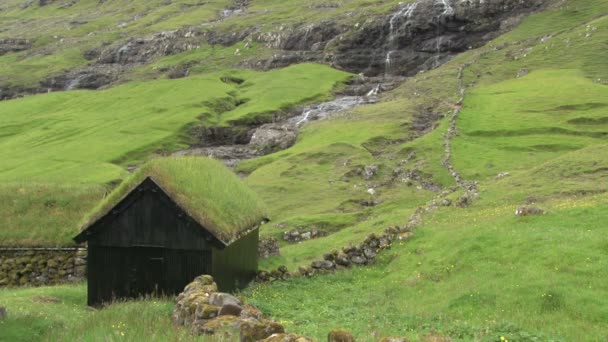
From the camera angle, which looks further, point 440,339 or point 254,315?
point 254,315

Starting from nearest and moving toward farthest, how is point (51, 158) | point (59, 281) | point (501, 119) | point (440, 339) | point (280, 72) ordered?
point (440, 339) → point (59, 281) → point (501, 119) → point (51, 158) → point (280, 72)

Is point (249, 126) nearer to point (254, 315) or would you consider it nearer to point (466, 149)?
point (466, 149)

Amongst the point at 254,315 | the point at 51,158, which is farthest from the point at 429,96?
the point at 254,315

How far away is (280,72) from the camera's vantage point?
143m

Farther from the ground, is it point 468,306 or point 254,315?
point 254,315

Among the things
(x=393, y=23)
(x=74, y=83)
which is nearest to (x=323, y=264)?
(x=393, y=23)

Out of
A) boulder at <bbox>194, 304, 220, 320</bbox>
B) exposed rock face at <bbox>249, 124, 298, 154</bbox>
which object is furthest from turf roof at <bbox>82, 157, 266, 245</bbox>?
exposed rock face at <bbox>249, 124, 298, 154</bbox>

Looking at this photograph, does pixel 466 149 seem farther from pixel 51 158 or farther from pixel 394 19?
pixel 394 19

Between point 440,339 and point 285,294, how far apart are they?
15.2 m

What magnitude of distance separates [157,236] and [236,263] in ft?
14.3

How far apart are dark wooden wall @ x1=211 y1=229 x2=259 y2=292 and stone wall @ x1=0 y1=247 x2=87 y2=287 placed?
10.1 meters

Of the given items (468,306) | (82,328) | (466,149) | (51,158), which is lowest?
(51,158)

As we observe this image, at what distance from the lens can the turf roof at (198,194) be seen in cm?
2623

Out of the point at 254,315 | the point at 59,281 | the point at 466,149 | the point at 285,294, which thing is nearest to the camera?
the point at 254,315
